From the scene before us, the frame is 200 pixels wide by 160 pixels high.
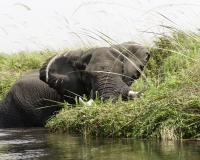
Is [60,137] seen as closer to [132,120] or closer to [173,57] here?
[132,120]

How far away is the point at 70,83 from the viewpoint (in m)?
Result: 11.1

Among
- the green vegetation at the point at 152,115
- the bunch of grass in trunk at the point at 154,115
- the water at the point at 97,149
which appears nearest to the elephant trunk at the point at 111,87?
the green vegetation at the point at 152,115

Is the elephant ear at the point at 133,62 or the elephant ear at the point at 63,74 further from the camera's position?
the elephant ear at the point at 63,74

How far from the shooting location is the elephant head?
32.2 ft

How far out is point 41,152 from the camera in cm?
591

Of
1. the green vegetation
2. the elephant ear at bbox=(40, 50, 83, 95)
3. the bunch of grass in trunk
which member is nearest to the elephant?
the elephant ear at bbox=(40, 50, 83, 95)

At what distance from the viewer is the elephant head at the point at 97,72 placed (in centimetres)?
982

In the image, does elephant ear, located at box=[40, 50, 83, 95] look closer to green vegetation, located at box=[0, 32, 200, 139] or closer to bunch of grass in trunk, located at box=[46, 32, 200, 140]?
green vegetation, located at box=[0, 32, 200, 139]

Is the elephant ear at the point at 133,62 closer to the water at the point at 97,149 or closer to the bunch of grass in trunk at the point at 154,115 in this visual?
the bunch of grass in trunk at the point at 154,115

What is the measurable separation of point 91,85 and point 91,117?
116 inches

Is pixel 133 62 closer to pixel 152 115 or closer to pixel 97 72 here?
pixel 97 72

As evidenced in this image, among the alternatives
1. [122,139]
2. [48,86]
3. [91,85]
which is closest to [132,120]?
[122,139]

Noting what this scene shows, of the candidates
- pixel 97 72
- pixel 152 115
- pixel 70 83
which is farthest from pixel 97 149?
pixel 70 83

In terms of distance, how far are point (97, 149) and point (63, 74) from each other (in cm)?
542
